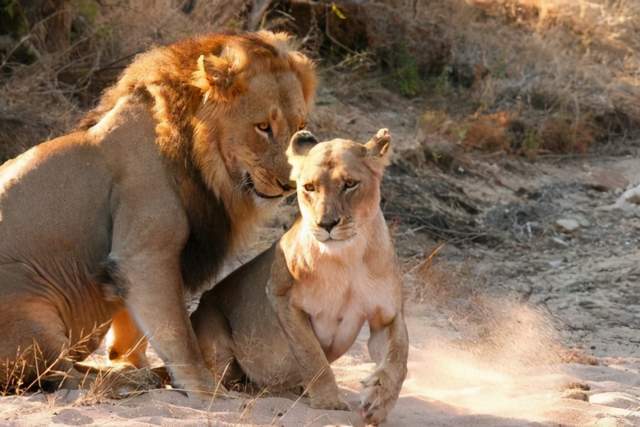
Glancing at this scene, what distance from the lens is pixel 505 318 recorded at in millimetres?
7457

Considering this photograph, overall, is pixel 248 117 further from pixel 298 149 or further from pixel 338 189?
pixel 338 189

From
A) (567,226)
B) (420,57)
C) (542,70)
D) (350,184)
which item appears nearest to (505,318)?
(567,226)

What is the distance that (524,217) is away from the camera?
9.45 metres

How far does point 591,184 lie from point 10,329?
6515 mm

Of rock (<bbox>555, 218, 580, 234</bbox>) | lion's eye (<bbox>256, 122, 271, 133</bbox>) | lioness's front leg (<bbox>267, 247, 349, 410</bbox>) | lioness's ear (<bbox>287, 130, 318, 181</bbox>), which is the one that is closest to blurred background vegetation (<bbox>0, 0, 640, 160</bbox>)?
rock (<bbox>555, 218, 580, 234</bbox>)

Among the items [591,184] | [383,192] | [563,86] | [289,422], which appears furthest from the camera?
[563,86]

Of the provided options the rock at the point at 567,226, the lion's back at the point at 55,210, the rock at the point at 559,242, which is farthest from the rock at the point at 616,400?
the rock at the point at 567,226

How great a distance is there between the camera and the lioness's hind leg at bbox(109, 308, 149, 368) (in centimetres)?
562

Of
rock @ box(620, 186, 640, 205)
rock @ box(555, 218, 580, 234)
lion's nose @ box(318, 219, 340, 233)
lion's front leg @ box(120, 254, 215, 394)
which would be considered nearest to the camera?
lion's nose @ box(318, 219, 340, 233)

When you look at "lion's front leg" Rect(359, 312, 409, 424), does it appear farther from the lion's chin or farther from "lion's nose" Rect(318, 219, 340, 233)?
the lion's chin

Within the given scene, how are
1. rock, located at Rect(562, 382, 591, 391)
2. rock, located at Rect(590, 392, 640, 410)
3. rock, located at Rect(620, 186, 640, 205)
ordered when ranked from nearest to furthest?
rock, located at Rect(590, 392, 640, 410) < rock, located at Rect(562, 382, 591, 391) < rock, located at Rect(620, 186, 640, 205)

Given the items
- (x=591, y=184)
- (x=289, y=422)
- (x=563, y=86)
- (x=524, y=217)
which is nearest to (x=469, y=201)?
(x=524, y=217)

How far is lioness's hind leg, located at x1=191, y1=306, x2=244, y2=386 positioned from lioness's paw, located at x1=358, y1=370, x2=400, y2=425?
814mm

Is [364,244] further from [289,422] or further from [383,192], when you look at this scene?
[383,192]
